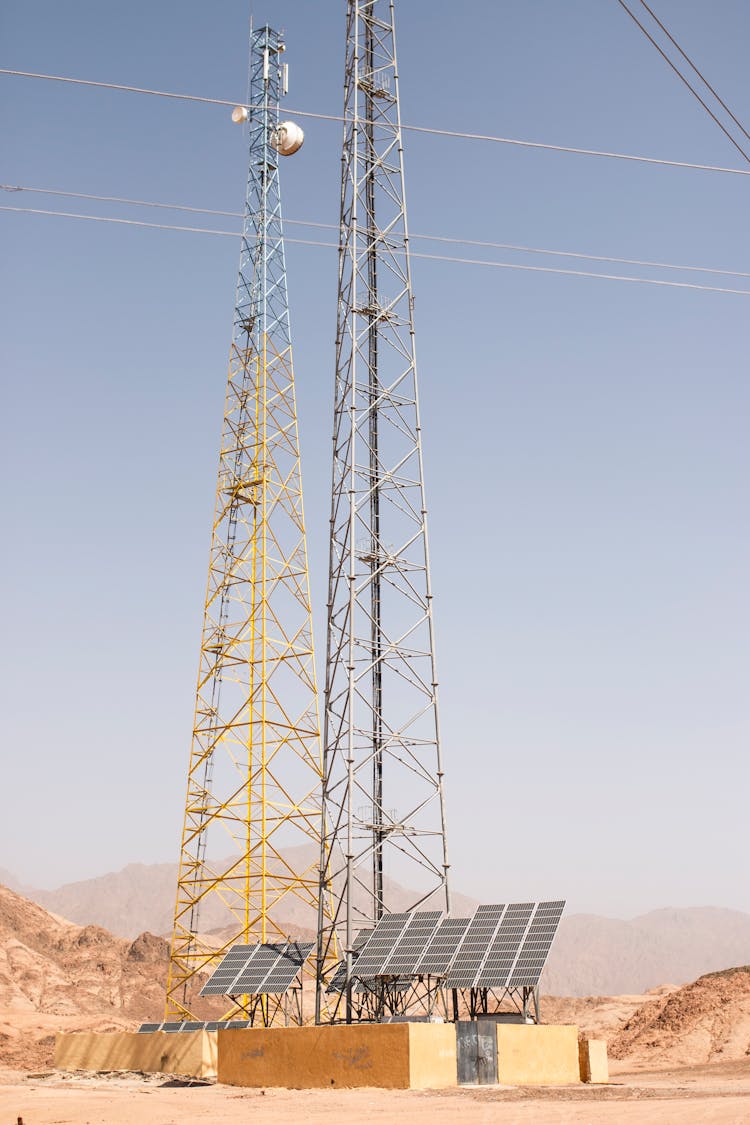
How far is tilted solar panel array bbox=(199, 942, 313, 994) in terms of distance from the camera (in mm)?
30656

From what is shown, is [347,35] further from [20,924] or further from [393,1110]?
[20,924]

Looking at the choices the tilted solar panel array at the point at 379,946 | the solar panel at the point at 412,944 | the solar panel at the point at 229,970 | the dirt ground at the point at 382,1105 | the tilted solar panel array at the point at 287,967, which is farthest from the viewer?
the solar panel at the point at 229,970

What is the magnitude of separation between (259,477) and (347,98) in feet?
48.8

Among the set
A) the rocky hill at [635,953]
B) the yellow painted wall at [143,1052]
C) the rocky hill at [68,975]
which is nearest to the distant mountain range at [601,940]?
the rocky hill at [635,953]

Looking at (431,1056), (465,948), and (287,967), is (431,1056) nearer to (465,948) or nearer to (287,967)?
(465,948)

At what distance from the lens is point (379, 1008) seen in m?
29.2

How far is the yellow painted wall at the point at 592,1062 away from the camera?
94.4ft

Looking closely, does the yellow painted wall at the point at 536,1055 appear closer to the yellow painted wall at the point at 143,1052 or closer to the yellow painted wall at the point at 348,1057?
the yellow painted wall at the point at 348,1057

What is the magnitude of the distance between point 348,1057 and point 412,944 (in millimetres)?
3965

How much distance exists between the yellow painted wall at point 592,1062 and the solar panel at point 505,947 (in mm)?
3637

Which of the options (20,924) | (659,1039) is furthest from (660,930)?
(659,1039)

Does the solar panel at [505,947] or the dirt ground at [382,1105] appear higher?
the solar panel at [505,947]

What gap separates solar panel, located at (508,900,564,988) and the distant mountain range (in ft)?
425

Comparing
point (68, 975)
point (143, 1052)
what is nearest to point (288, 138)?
point (143, 1052)
